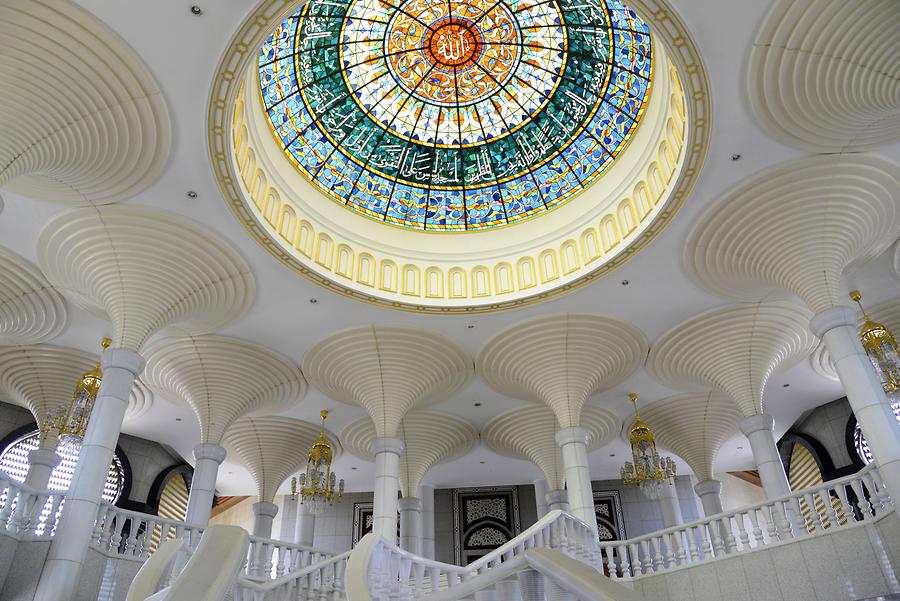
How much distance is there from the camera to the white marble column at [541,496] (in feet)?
59.5

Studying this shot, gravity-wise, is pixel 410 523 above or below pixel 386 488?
above

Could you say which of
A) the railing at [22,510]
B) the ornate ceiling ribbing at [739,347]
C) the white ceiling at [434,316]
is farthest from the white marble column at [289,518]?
the ornate ceiling ribbing at [739,347]

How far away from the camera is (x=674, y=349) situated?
1327cm

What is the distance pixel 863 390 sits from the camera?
897cm

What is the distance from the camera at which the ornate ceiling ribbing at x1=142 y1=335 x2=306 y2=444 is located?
1298cm

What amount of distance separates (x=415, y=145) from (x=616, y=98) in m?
3.93

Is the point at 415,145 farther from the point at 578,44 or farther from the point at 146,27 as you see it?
the point at 146,27

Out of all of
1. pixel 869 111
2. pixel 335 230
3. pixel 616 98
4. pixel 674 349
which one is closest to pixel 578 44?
pixel 616 98

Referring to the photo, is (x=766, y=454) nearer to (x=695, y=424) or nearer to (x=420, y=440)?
(x=695, y=424)

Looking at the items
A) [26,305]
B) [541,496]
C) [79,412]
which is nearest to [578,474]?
[541,496]

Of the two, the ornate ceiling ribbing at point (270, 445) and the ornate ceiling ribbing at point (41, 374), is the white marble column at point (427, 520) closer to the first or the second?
the ornate ceiling ribbing at point (270, 445)

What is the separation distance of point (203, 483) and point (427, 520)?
25.3 ft

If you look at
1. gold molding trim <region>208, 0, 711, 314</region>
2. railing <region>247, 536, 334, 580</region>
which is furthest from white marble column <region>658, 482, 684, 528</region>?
railing <region>247, 536, 334, 580</region>

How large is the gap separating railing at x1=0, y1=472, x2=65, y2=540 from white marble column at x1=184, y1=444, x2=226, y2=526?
381 centimetres
